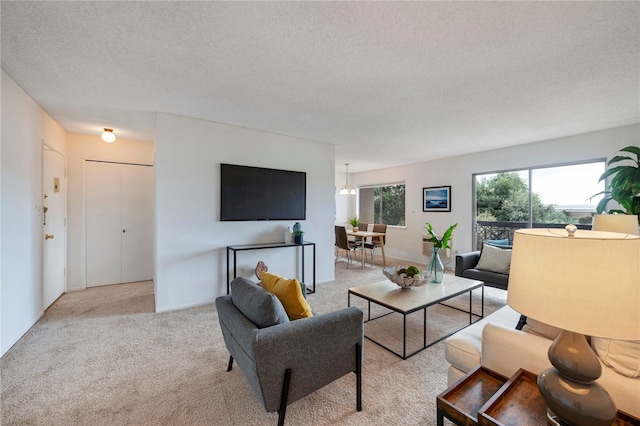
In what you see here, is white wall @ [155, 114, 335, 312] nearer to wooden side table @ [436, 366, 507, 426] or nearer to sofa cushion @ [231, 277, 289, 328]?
sofa cushion @ [231, 277, 289, 328]

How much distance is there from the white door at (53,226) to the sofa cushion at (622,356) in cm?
492

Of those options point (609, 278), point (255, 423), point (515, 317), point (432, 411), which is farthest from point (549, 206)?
point (255, 423)

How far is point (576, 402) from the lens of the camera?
876 mm

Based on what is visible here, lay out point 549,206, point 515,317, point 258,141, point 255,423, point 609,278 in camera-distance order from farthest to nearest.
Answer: point 549,206, point 258,141, point 515,317, point 255,423, point 609,278

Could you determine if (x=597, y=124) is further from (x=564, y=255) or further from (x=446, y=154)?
(x=564, y=255)

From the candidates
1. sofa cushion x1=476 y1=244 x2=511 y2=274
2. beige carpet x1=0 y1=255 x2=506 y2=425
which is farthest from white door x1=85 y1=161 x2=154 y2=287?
sofa cushion x1=476 y1=244 x2=511 y2=274

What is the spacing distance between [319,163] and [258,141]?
110cm

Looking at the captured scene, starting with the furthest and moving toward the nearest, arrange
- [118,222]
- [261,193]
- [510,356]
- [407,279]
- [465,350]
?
1. [118,222]
2. [261,193]
3. [407,279]
4. [465,350]
5. [510,356]

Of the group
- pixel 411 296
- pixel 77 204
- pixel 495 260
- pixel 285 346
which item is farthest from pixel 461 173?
pixel 77 204

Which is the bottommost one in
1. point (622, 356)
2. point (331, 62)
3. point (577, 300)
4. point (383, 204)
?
point (622, 356)

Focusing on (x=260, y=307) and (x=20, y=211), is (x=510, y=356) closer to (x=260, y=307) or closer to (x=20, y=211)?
Answer: (x=260, y=307)

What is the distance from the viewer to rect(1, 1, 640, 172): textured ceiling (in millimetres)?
1588

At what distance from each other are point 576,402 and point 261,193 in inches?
141

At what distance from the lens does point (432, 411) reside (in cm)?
166
